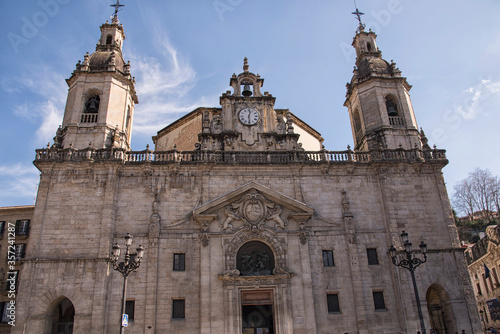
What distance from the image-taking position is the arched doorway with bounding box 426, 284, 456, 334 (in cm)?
1873

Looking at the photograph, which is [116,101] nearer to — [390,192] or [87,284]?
[87,284]

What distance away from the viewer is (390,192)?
67.7ft

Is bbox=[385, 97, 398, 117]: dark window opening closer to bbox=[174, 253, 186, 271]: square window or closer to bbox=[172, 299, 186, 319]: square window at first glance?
bbox=[174, 253, 186, 271]: square window

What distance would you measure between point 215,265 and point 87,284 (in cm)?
597

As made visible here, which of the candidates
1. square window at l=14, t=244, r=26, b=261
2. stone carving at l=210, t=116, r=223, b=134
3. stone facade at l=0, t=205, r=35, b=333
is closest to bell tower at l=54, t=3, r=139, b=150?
stone carving at l=210, t=116, r=223, b=134

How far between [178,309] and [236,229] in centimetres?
468

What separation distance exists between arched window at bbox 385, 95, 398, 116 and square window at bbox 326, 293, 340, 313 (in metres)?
12.3

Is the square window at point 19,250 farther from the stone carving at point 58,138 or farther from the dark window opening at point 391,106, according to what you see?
the dark window opening at point 391,106

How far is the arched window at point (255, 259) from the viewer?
18625mm

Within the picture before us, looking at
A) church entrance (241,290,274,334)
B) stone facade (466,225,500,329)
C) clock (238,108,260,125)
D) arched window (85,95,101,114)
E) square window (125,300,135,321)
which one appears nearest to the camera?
square window (125,300,135,321)

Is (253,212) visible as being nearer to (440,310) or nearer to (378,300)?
(378,300)

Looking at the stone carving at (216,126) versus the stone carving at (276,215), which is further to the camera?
the stone carving at (216,126)

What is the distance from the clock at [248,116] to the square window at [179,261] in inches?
333

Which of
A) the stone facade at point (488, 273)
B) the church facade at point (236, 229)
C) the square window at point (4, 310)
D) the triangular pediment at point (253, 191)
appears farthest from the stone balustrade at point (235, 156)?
the stone facade at point (488, 273)
